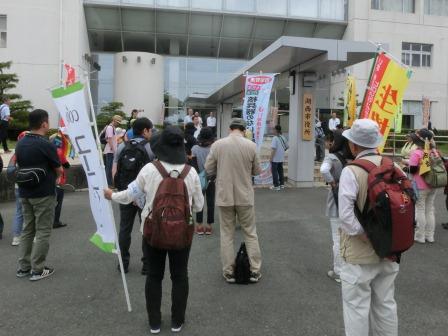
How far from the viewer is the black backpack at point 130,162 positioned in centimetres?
489

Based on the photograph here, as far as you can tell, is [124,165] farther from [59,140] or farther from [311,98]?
[311,98]

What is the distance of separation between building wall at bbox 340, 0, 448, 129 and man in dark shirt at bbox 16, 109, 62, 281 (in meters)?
23.6

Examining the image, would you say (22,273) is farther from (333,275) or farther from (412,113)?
(412,113)

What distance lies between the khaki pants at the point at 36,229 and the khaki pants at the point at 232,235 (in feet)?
6.48

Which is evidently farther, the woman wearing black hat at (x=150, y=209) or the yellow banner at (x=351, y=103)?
the yellow banner at (x=351, y=103)

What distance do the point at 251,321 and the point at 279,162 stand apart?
25.6 ft

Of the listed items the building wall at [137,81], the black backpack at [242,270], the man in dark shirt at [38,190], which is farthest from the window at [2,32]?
the black backpack at [242,270]

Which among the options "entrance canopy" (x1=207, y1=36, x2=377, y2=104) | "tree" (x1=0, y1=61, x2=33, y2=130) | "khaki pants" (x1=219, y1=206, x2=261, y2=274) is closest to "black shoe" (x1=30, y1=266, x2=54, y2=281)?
"khaki pants" (x1=219, y1=206, x2=261, y2=274)

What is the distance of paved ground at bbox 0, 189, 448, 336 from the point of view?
3744 millimetres

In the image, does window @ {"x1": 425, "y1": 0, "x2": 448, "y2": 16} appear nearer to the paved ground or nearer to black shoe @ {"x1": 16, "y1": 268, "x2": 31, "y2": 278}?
the paved ground

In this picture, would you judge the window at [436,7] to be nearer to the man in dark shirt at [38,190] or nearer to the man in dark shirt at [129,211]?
the man in dark shirt at [129,211]

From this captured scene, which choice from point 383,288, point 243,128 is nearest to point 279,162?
point 243,128

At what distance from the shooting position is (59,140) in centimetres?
718

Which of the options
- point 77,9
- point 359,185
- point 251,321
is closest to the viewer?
point 359,185
